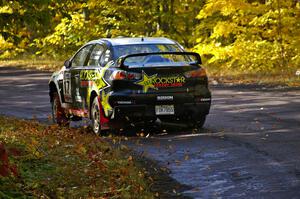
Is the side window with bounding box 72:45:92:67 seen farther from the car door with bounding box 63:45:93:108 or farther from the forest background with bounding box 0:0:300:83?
the forest background with bounding box 0:0:300:83

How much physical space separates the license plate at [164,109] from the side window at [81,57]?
2.13 m

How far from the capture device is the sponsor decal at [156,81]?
39.7 ft

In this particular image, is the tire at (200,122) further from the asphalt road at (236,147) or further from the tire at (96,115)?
the tire at (96,115)

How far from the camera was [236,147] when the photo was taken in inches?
414

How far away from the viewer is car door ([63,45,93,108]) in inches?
531

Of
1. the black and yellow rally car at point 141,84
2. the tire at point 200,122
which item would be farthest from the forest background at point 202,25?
the tire at point 200,122

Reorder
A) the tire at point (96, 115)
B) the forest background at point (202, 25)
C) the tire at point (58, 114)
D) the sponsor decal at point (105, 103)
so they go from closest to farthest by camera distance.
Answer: the sponsor decal at point (105, 103) < the tire at point (96, 115) < the tire at point (58, 114) < the forest background at point (202, 25)

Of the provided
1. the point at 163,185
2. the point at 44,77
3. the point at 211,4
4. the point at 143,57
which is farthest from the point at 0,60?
the point at 163,185

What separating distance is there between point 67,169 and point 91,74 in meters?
4.89

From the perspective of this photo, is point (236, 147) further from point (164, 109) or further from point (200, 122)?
point (200, 122)

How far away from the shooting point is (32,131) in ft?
38.0

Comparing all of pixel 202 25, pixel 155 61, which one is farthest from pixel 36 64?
pixel 155 61

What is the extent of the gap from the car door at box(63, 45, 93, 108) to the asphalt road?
6.35ft

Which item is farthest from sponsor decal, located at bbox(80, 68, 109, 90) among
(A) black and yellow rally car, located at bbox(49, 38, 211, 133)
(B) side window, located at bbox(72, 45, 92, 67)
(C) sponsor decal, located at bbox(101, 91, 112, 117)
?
(B) side window, located at bbox(72, 45, 92, 67)
